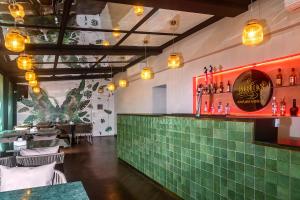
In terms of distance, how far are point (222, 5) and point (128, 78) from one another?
7.94 metres

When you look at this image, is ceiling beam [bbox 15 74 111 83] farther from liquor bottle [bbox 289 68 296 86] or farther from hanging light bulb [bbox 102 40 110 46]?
liquor bottle [bbox 289 68 296 86]

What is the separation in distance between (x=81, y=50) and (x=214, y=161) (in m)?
5.09

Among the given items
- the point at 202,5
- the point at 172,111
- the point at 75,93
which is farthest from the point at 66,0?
the point at 75,93

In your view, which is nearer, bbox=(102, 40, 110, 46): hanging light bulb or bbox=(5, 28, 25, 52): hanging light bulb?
bbox=(5, 28, 25, 52): hanging light bulb

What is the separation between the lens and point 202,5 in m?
3.91

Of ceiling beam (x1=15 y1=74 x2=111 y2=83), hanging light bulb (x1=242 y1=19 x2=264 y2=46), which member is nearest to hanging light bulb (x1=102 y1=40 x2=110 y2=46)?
hanging light bulb (x1=242 y1=19 x2=264 y2=46)

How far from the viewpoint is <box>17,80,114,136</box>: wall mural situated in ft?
44.2

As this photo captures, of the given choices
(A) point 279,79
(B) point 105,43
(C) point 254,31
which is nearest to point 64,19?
(B) point 105,43

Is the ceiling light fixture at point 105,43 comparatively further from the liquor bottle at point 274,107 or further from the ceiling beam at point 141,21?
the liquor bottle at point 274,107

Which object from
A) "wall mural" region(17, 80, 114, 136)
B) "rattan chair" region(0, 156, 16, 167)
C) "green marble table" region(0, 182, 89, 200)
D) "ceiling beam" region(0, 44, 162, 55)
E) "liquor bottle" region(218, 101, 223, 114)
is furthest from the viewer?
"wall mural" region(17, 80, 114, 136)

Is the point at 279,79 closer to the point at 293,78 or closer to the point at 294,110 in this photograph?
the point at 293,78

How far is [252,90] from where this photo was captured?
4719 mm

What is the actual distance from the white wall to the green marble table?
3.56m

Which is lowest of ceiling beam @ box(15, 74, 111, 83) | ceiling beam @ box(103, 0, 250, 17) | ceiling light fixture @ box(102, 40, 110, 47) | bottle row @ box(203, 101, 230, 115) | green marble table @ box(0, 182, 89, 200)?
green marble table @ box(0, 182, 89, 200)
